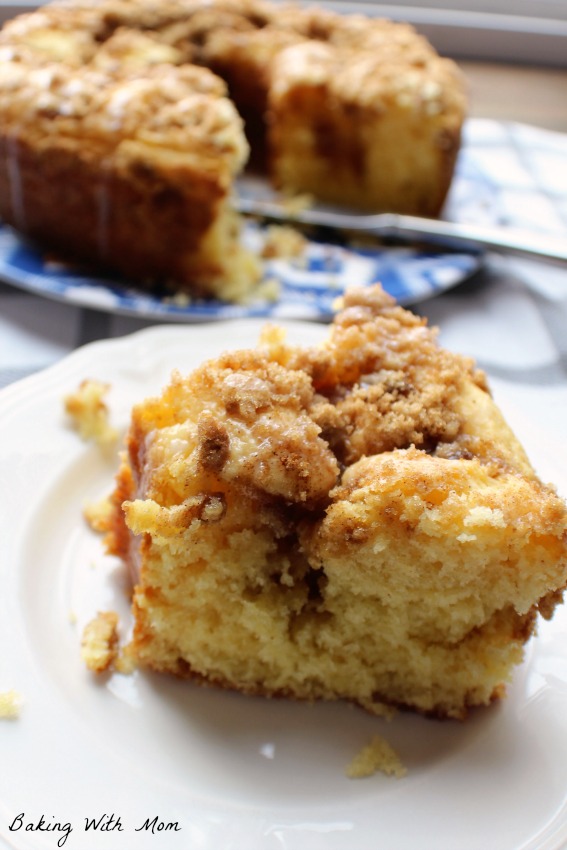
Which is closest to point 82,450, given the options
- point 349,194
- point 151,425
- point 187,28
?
point 151,425

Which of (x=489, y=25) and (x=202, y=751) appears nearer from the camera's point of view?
(x=202, y=751)

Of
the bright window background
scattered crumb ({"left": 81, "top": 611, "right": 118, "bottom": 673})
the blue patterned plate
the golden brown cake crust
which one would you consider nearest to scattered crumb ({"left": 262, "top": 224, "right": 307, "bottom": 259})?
the blue patterned plate

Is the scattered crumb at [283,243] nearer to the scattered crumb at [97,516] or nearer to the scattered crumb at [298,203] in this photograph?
the scattered crumb at [298,203]

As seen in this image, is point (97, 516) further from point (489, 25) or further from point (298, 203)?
point (489, 25)

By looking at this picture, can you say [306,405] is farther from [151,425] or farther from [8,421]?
[8,421]

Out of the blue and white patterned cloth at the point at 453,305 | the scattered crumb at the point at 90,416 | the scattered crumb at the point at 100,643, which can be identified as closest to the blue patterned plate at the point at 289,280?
the blue and white patterned cloth at the point at 453,305

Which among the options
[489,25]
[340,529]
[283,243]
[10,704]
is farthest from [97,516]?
[489,25]
